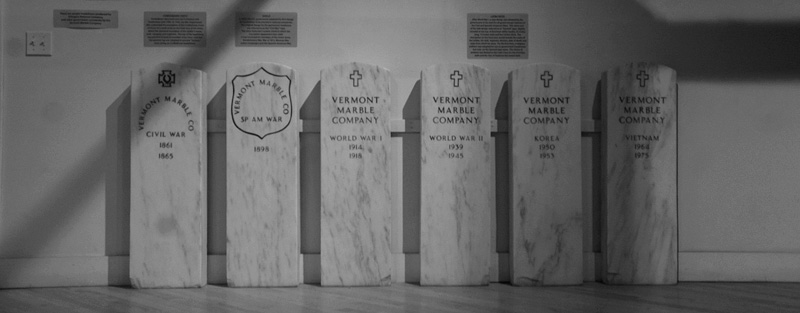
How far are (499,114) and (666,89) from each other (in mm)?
884

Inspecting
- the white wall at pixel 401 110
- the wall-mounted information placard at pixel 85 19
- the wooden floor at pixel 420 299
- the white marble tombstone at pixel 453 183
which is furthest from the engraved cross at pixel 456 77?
the wall-mounted information placard at pixel 85 19

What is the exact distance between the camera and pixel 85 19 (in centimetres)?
377

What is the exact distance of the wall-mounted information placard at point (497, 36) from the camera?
3875mm

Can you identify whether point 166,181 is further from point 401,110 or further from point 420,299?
point 420,299

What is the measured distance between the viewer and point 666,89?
3.75 meters

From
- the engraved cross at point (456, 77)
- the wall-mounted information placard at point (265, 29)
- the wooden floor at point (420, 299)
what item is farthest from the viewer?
the wall-mounted information placard at point (265, 29)

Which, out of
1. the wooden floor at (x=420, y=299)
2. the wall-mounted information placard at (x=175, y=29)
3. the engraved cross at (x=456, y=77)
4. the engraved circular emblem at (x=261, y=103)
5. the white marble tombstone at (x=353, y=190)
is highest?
the wall-mounted information placard at (x=175, y=29)

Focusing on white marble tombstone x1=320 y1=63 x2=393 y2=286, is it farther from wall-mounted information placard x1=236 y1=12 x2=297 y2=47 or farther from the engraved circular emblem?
wall-mounted information placard x1=236 y1=12 x2=297 y2=47

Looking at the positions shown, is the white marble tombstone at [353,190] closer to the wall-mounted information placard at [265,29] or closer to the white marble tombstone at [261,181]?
the white marble tombstone at [261,181]

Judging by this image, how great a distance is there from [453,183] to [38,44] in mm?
2302

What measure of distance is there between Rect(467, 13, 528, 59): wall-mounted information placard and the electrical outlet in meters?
2.24

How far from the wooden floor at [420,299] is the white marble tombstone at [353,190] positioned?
0.13 meters

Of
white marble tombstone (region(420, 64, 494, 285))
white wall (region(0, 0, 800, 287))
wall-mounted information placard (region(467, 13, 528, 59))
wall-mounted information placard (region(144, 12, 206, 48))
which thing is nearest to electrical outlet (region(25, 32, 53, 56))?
white wall (region(0, 0, 800, 287))

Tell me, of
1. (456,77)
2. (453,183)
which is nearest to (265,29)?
(456,77)
